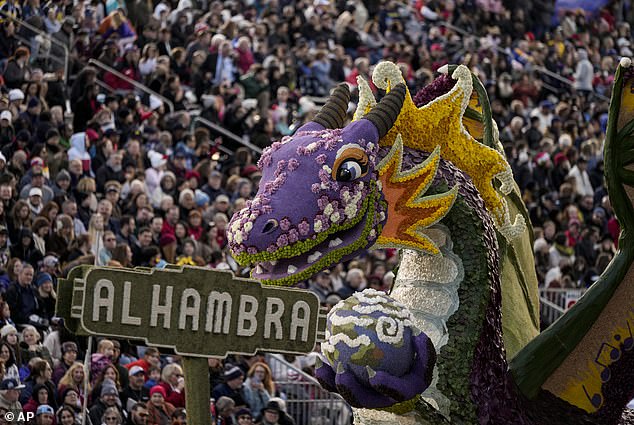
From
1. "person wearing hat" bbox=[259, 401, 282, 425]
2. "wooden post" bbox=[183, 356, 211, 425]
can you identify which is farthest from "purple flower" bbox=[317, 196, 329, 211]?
"person wearing hat" bbox=[259, 401, 282, 425]

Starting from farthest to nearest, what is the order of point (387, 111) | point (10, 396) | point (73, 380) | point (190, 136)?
point (190, 136) < point (73, 380) < point (10, 396) < point (387, 111)

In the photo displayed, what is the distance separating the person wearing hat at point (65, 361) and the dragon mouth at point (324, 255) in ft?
17.3

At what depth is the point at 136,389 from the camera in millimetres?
10953

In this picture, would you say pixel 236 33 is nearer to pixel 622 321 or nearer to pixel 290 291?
pixel 622 321

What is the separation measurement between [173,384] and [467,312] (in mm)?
5134

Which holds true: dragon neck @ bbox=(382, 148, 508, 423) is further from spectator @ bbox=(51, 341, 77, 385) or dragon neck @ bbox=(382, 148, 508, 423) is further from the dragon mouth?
spectator @ bbox=(51, 341, 77, 385)

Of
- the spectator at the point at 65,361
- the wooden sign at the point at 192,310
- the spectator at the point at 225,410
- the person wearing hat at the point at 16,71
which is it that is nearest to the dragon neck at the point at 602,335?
the wooden sign at the point at 192,310

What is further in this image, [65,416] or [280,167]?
[65,416]

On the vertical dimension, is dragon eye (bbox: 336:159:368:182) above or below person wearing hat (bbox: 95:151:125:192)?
above

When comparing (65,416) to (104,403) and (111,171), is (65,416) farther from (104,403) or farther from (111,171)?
(111,171)

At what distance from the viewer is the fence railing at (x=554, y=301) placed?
49.5 feet

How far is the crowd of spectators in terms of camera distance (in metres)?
11.2

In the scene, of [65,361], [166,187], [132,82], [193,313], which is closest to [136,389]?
[65,361]

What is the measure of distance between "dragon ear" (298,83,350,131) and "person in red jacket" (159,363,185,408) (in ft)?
16.1
